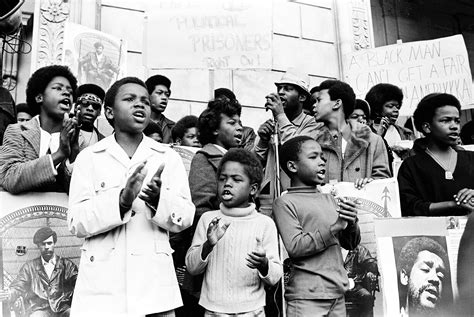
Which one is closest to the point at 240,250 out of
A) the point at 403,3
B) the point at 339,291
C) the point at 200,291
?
the point at 200,291

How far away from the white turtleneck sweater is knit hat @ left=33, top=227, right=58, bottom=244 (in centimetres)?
76

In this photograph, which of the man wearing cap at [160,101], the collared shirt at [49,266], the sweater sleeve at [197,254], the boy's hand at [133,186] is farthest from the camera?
the man wearing cap at [160,101]

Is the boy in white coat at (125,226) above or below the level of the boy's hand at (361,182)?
below

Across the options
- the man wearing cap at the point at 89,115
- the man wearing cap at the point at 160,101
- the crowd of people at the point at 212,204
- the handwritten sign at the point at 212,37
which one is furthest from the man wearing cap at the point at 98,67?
the crowd of people at the point at 212,204

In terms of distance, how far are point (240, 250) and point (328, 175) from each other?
46.2 inches

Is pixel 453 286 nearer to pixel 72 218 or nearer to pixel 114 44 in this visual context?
pixel 72 218

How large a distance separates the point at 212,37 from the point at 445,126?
214 cm

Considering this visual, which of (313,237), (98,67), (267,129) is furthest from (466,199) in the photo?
(98,67)

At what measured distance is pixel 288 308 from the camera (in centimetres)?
329

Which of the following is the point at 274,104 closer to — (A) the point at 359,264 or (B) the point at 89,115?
(A) the point at 359,264

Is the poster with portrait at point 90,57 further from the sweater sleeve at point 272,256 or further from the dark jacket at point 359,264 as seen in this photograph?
the dark jacket at point 359,264

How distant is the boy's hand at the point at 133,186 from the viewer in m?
2.62

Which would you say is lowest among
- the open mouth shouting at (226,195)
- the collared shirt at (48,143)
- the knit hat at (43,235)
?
the knit hat at (43,235)

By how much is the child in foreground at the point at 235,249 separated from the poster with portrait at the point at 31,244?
0.69 m
